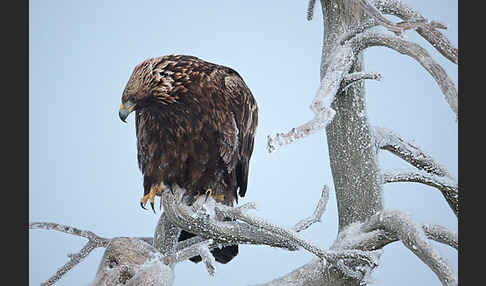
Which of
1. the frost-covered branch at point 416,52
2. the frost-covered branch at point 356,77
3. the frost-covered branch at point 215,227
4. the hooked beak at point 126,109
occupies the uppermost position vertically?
the frost-covered branch at point 416,52

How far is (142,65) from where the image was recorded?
5.57 ft

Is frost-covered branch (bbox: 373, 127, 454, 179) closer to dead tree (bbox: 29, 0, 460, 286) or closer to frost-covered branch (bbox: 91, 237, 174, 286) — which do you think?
dead tree (bbox: 29, 0, 460, 286)

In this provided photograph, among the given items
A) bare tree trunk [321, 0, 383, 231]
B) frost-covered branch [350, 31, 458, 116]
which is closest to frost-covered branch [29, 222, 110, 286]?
bare tree trunk [321, 0, 383, 231]

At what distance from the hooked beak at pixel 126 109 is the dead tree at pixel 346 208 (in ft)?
0.81

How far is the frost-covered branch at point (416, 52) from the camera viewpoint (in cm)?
129

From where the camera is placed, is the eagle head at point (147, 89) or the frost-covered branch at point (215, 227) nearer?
the frost-covered branch at point (215, 227)

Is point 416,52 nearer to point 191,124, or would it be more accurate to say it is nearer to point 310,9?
point 310,9

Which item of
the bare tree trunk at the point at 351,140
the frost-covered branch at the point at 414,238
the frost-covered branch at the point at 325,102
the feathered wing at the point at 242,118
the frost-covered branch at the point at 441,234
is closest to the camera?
the frost-covered branch at the point at 325,102

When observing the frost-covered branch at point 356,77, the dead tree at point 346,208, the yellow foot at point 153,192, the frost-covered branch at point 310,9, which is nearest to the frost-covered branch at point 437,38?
the dead tree at point 346,208

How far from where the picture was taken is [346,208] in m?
1.65

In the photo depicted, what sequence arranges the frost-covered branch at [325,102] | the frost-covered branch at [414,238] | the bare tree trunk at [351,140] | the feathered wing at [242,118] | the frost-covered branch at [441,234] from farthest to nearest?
the feathered wing at [242,118] < the bare tree trunk at [351,140] < the frost-covered branch at [441,234] < the frost-covered branch at [414,238] < the frost-covered branch at [325,102]

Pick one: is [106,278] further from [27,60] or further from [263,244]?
[27,60]

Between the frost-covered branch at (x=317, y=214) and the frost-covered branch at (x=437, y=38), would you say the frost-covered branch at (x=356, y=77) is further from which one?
the frost-covered branch at (x=317, y=214)

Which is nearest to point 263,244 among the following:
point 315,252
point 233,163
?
point 315,252
